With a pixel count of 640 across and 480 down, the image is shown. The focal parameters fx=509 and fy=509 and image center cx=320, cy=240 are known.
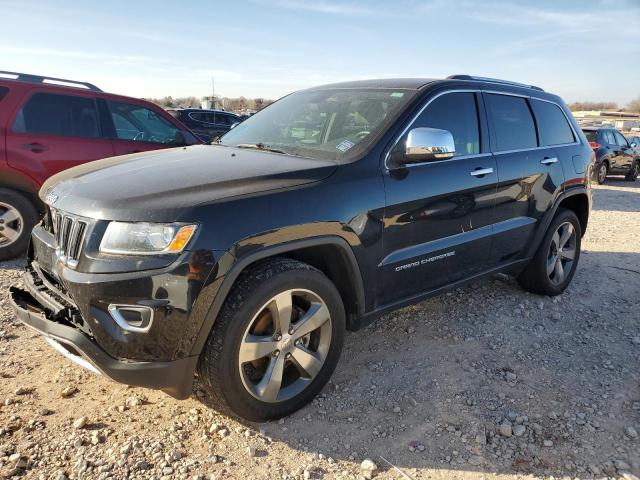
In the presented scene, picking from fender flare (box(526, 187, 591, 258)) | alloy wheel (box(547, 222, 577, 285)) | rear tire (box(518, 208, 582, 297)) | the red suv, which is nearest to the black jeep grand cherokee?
fender flare (box(526, 187, 591, 258))

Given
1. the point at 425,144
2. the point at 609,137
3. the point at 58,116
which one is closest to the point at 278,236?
the point at 425,144

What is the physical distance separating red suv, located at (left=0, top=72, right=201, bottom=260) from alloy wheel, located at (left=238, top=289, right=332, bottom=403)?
3582 millimetres

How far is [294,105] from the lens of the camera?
156 inches

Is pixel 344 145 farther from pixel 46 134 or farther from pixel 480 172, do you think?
pixel 46 134

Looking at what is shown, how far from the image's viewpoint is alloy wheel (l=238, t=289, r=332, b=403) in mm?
2576

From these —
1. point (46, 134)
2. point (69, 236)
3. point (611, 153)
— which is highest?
point (46, 134)

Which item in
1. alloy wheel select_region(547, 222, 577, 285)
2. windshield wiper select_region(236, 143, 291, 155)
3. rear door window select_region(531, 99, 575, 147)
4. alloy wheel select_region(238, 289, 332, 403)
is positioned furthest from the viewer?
alloy wheel select_region(547, 222, 577, 285)

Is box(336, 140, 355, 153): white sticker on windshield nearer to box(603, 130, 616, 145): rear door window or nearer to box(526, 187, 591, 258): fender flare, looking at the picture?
box(526, 187, 591, 258): fender flare

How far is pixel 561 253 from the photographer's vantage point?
4.78 metres

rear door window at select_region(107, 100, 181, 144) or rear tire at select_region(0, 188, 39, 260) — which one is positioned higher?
rear door window at select_region(107, 100, 181, 144)

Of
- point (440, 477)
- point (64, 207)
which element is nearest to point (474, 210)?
point (440, 477)

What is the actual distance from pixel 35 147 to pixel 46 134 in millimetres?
206

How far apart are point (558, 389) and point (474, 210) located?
129cm

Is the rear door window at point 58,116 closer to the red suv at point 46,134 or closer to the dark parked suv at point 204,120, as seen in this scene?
the red suv at point 46,134
